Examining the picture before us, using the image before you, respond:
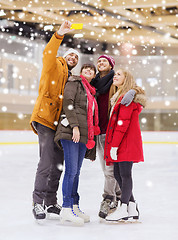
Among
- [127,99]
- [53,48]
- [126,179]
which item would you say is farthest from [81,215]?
[53,48]

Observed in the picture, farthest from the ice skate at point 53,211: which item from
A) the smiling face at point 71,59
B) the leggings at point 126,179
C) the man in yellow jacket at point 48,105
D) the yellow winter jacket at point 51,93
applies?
the smiling face at point 71,59

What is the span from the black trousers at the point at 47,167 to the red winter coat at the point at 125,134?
35cm

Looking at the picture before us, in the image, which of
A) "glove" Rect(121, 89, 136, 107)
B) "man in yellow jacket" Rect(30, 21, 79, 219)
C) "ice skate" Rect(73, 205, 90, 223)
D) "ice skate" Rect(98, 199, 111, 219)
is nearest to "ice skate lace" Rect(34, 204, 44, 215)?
"man in yellow jacket" Rect(30, 21, 79, 219)

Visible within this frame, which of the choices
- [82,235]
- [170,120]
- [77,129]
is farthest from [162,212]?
[170,120]

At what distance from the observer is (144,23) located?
1269 centimetres

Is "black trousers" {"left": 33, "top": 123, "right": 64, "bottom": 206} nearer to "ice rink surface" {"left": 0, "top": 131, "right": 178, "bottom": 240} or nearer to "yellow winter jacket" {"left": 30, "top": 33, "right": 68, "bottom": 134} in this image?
"yellow winter jacket" {"left": 30, "top": 33, "right": 68, "bottom": 134}

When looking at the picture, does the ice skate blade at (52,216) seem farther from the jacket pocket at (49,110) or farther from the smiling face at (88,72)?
the smiling face at (88,72)

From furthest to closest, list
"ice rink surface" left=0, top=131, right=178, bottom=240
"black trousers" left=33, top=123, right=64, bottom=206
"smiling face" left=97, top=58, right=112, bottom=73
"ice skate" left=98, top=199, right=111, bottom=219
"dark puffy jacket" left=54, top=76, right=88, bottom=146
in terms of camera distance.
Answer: "smiling face" left=97, top=58, right=112, bottom=73 → "ice skate" left=98, top=199, right=111, bottom=219 → "black trousers" left=33, top=123, right=64, bottom=206 → "dark puffy jacket" left=54, top=76, right=88, bottom=146 → "ice rink surface" left=0, top=131, right=178, bottom=240

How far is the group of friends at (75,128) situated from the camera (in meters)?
2.31

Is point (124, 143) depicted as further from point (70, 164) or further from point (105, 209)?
point (105, 209)

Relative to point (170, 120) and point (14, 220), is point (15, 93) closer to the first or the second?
point (170, 120)

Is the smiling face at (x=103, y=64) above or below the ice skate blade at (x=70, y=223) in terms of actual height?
above

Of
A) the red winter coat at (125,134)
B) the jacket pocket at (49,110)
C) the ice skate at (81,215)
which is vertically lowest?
the ice skate at (81,215)

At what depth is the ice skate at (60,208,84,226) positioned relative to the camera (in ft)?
7.64
